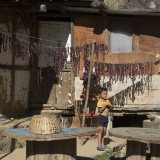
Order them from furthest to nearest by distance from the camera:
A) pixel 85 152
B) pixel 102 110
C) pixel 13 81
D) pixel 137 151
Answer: pixel 13 81
pixel 85 152
pixel 102 110
pixel 137 151

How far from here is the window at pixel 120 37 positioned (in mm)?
11758

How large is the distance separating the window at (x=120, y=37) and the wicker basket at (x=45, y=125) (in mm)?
6689

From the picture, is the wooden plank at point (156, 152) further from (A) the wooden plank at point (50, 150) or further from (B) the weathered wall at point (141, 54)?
(B) the weathered wall at point (141, 54)

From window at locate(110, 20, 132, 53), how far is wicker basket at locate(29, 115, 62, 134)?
21.9 ft

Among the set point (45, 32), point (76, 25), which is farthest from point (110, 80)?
point (45, 32)

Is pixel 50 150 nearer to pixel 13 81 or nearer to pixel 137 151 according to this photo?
pixel 137 151

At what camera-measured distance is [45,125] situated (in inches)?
210

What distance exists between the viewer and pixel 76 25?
453 inches

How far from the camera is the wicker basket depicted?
5324 millimetres

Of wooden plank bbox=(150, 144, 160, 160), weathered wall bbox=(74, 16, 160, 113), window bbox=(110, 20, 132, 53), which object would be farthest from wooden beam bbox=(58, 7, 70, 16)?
wooden plank bbox=(150, 144, 160, 160)

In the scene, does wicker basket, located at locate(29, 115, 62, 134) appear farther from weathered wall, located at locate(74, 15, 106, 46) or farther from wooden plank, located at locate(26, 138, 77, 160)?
weathered wall, located at locate(74, 15, 106, 46)

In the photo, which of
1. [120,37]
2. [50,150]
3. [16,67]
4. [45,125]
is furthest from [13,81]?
[45,125]

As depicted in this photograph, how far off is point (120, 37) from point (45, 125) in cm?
721

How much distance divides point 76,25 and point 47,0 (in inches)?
63.0
